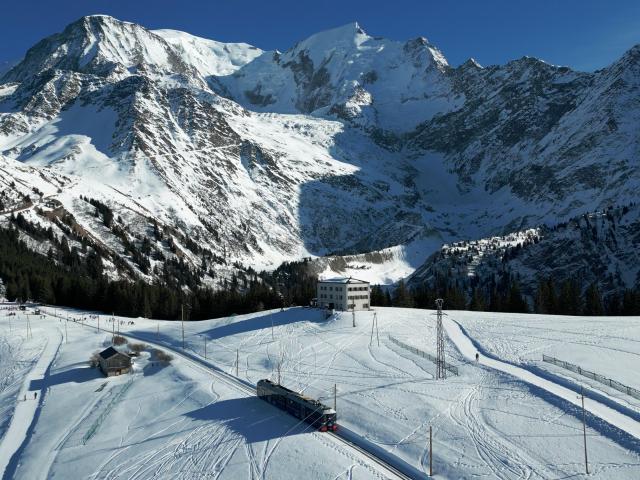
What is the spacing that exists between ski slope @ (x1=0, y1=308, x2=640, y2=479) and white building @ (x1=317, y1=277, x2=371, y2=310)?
547 inches

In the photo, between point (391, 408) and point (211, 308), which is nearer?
point (391, 408)

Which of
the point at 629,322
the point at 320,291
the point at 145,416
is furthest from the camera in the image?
the point at 320,291

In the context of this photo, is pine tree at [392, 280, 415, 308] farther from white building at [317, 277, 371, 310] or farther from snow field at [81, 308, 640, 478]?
snow field at [81, 308, 640, 478]

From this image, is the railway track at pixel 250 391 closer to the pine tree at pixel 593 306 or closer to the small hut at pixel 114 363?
the small hut at pixel 114 363

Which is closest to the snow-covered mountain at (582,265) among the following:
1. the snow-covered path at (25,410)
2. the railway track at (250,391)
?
the railway track at (250,391)

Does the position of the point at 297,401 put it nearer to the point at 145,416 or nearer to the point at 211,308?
the point at 145,416

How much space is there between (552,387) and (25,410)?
5637cm

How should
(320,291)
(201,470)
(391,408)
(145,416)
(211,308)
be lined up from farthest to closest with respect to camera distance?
(211,308) → (320,291) → (145,416) → (391,408) → (201,470)

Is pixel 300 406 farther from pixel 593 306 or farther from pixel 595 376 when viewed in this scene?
pixel 593 306

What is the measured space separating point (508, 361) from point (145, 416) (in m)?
40.7

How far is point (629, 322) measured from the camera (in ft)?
298

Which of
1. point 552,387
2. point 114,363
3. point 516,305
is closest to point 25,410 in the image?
point 114,363

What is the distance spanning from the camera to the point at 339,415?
58094 mm

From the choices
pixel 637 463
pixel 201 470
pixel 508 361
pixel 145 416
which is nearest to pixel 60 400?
pixel 145 416
